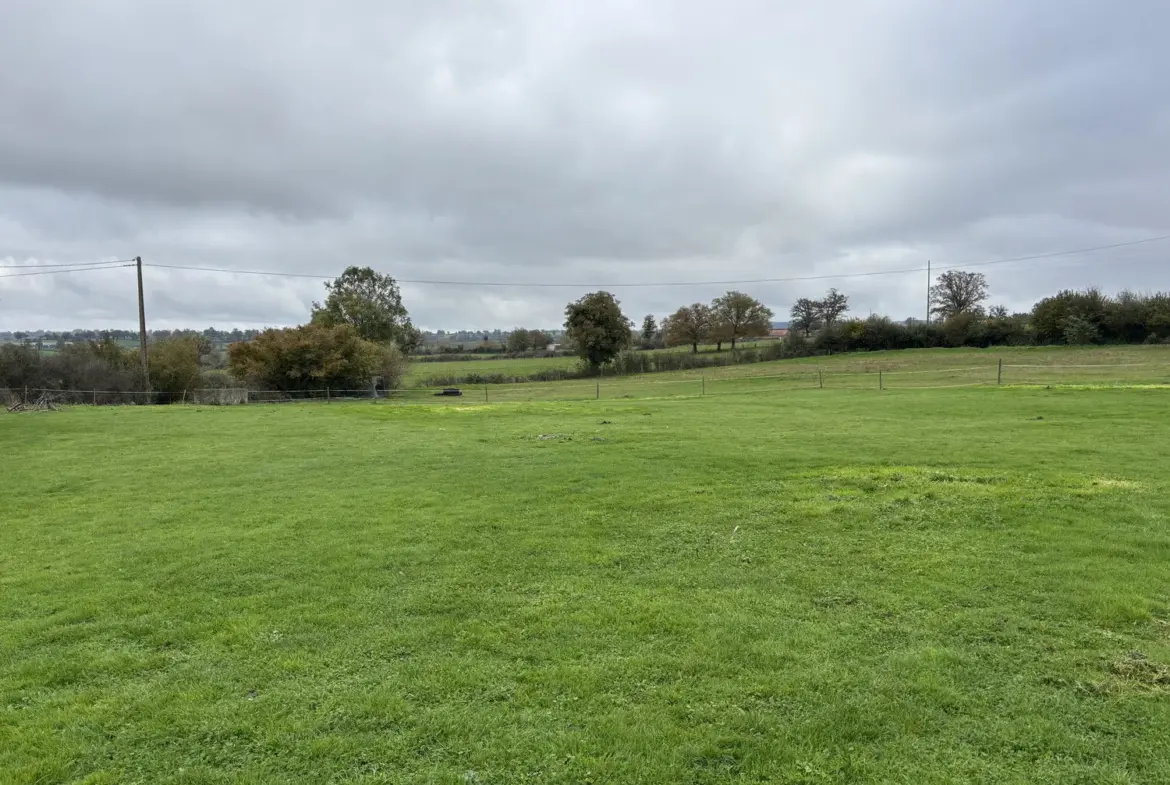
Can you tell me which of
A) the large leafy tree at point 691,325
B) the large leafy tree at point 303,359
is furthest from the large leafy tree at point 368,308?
the large leafy tree at point 691,325

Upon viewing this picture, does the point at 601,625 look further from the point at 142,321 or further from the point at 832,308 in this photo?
the point at 832,308

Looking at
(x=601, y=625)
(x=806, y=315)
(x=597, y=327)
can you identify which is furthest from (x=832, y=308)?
(x=601, y=625)

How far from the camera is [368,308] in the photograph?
64250mm

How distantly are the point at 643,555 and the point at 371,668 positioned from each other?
3341 millimetres

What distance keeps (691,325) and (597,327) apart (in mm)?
28744

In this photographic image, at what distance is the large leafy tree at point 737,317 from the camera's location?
9388 cm

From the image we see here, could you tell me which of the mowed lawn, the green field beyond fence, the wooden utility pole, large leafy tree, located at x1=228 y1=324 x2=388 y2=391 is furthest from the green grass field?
the mowed lawn

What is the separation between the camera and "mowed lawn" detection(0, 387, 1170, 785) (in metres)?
3.68

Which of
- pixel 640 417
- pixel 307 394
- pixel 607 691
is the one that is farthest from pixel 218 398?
pixel 607 691

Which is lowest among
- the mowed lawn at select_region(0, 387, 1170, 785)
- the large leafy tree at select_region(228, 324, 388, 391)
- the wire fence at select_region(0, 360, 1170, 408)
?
the mowed lawn at select_region(0, 387, 1170, 785)

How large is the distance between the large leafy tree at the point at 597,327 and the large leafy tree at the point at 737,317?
1032 inches

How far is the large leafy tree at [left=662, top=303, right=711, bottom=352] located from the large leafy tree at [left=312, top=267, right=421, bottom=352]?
1598 inches

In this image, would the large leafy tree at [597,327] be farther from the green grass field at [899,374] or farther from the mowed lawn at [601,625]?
the mowed lawn at [601,625]

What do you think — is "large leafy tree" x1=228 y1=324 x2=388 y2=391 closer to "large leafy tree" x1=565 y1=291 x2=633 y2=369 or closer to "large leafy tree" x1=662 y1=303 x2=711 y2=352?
"large leafy tree" x1=565 y1=291 x2=633 y2=369
